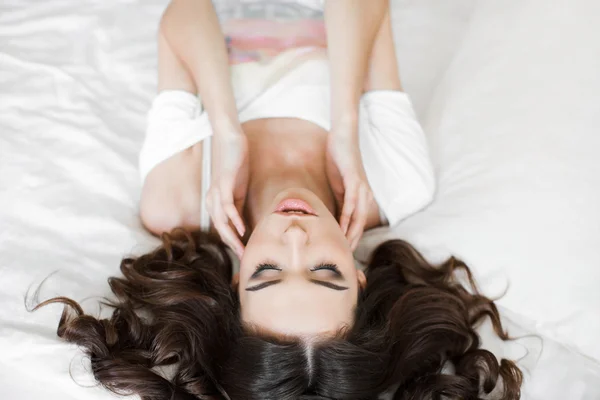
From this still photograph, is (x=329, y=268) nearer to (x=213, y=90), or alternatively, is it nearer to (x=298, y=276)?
(x=298, y=276)

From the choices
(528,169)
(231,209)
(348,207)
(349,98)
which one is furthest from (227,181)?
(528,169)

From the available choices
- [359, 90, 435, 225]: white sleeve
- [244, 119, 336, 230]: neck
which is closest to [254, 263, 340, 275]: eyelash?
[244, 119, 336, 230]: neck

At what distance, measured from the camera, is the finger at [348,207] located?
128 centimetres

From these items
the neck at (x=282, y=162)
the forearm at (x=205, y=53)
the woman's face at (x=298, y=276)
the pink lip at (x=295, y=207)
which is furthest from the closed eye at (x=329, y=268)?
the forearm at (x=205, y=53)

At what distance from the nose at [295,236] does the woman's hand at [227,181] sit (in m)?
0.16

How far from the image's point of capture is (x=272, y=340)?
1107 mm

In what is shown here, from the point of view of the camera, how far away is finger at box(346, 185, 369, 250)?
50.7 inches

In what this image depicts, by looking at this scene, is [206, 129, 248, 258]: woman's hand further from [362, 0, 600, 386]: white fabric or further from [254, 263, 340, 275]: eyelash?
[362, 0, 600, 386]: white fabric

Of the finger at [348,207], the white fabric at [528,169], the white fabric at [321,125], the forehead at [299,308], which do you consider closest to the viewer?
the forehead at [299,308]

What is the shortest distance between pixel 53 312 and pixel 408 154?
3.01ft

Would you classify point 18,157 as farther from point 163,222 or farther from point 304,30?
point 304,30

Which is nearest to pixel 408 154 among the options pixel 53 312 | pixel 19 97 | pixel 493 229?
pixel 493 229

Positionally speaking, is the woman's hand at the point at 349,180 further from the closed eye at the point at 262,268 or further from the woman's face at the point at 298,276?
the closed eye at the point at 262,268

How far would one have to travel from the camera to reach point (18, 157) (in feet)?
4.55
